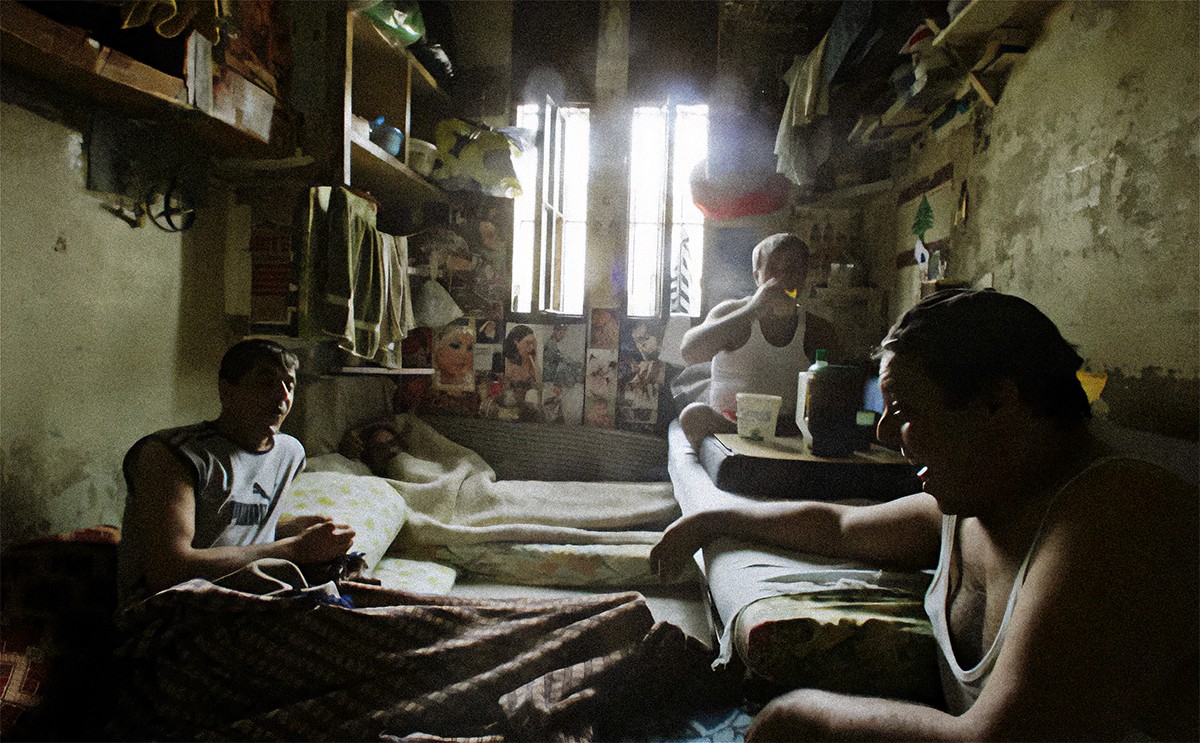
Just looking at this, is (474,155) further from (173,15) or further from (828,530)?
(828,530)

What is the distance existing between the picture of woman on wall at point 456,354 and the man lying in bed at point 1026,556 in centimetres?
340

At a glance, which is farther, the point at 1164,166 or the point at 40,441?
the point at 40,441

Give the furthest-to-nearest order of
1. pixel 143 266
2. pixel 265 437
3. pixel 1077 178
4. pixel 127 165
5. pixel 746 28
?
pixel 746 28, pixel 143 266, pixel 127 165, pixel 1077 178, pixel 265 437

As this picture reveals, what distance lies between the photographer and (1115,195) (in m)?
1.62

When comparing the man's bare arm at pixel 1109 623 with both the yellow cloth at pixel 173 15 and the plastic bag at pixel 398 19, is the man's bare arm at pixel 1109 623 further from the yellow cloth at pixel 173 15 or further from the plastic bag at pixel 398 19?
the plastic bag at pixel 398 19

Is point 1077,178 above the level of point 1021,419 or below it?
above

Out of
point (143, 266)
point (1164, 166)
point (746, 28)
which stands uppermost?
point (746, 28)

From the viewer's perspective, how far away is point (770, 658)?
0.98m

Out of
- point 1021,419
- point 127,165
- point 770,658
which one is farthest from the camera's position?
point 127,165

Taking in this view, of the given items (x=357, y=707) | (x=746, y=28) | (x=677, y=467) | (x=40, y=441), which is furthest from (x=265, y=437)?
(x=746, y=28)

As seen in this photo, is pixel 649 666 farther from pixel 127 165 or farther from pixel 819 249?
pixel 819 249

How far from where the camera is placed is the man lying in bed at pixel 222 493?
4.64ft

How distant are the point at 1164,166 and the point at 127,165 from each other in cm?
344

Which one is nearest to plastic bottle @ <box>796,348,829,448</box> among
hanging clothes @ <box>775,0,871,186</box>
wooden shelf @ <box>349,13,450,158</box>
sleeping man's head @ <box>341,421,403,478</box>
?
hanging clothes @ <box>775,0,871,186</box>
